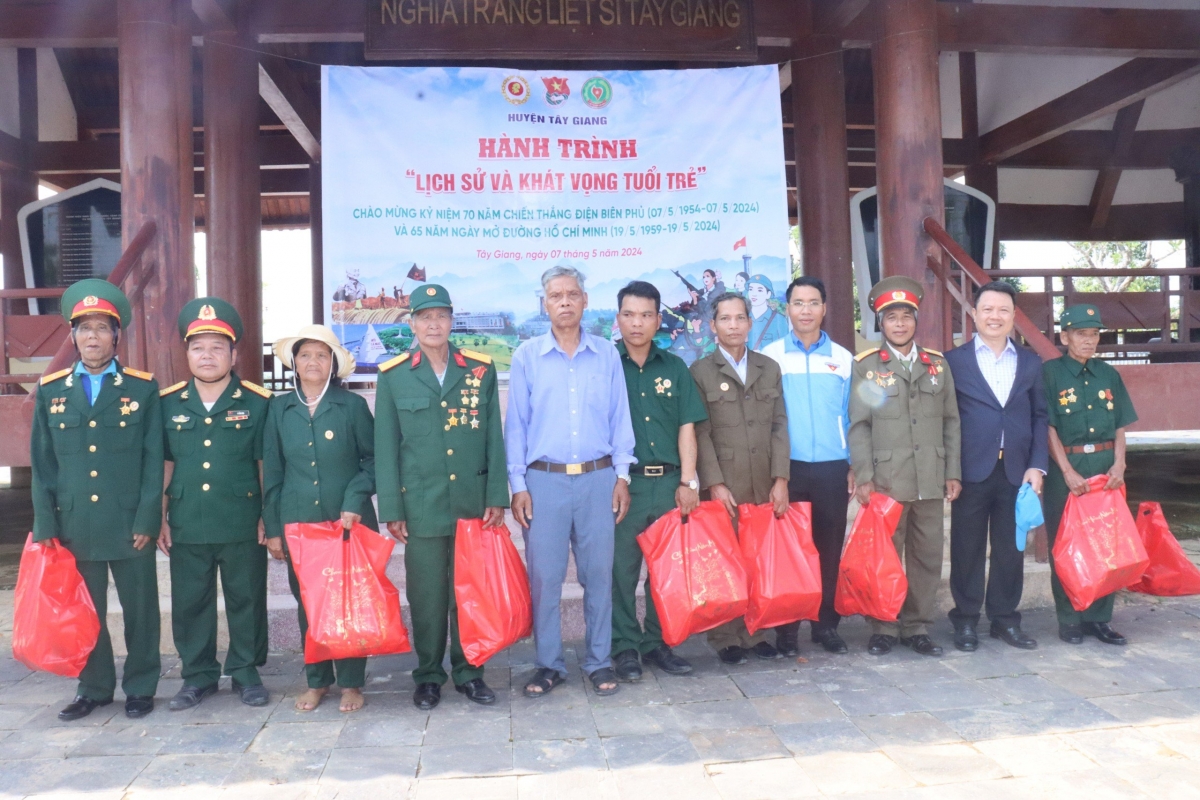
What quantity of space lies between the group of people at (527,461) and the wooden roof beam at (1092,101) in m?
4.51

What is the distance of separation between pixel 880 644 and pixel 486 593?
168cm

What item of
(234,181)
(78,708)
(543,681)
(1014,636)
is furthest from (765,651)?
(234,181)

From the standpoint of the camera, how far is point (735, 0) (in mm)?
5223

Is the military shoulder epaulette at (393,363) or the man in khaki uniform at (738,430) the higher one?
the military shoulder epaulette at (393,363)

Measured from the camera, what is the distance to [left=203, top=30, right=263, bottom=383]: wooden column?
5.46 metres

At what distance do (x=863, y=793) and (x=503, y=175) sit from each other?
12.2 feet

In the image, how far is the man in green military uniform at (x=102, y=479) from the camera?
10.5ft

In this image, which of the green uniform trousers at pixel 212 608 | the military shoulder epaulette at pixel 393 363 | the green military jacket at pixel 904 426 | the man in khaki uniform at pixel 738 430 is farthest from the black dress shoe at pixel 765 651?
the green uniform trousers at pixel 212 608

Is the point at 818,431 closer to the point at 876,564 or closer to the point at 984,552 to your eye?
the point at 876,564

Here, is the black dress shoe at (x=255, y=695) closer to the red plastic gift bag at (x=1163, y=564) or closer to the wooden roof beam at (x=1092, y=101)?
the red plastic gift bag at (x=1163, y=564)

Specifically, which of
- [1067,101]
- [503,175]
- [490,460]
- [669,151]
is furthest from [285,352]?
[1067,101]

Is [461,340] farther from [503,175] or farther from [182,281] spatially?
[182,281]

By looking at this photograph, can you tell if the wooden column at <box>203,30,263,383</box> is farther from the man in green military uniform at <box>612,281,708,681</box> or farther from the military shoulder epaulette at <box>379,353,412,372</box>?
the man in green military uniform at <box>612,281,708,681</box>

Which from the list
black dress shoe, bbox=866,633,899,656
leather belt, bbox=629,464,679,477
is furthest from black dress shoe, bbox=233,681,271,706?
black dress shoe, bbox=866,633,899,656
